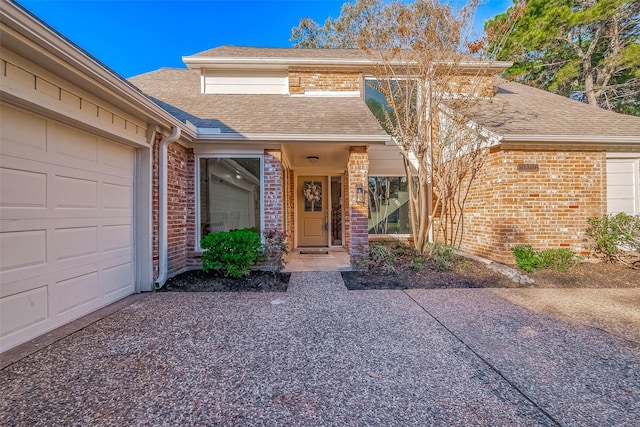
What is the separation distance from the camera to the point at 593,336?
2910mm

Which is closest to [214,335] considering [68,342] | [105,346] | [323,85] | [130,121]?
[105,346]

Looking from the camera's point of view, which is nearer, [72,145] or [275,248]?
[72,145]

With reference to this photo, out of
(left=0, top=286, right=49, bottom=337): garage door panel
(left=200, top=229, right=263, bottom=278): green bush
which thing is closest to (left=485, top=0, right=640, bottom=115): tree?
(left=200, top=229, right=263, bottom=278): green bush

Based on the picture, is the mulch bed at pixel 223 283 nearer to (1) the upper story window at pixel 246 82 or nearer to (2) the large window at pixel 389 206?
(2) the large window at pixel 389 206

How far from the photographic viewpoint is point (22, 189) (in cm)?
275

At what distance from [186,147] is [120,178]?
73.3 inches

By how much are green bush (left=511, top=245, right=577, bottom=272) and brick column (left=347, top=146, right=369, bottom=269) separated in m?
2.91

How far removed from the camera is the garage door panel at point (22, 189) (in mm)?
2598

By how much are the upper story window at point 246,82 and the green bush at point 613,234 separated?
792cm

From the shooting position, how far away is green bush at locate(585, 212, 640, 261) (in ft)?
17.7

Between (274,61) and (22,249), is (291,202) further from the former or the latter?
(22,249)

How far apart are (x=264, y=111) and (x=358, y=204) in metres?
3.19

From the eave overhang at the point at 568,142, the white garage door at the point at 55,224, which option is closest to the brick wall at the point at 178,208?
the white garage door at the point at 55,224

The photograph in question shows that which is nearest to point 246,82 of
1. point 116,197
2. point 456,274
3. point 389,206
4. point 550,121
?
point 389,206
